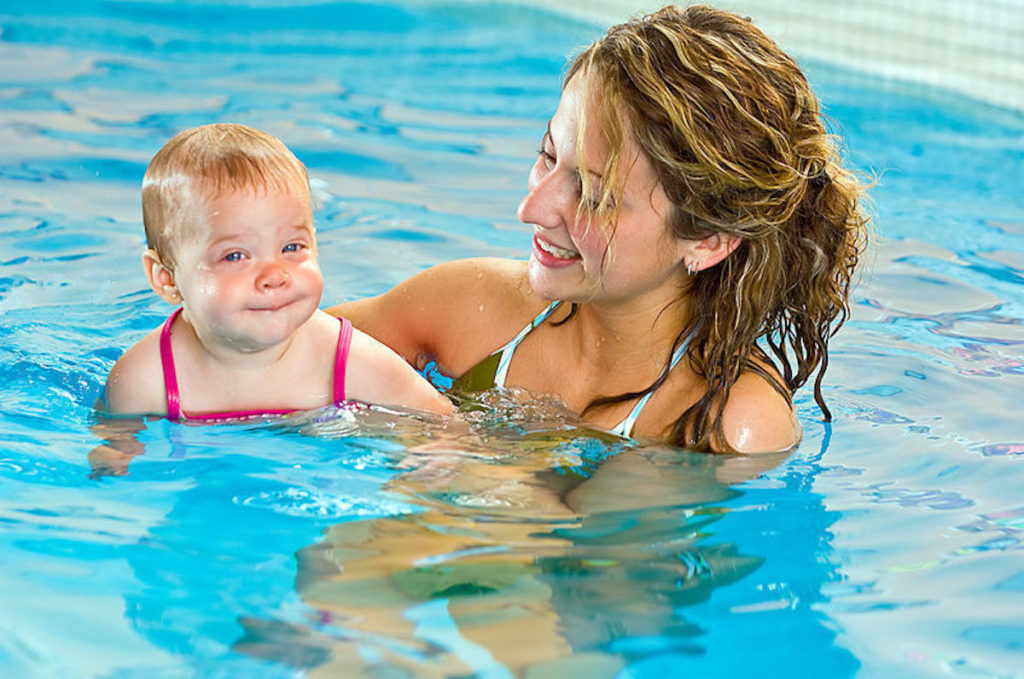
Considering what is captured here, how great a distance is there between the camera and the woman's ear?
3.38m

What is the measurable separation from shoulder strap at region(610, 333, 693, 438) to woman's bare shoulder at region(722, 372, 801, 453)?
19 cm

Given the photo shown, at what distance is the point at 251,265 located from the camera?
10.4 feet

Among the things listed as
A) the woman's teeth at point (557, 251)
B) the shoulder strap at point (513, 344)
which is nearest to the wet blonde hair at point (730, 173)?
the woman's teeth at point (557, 251)

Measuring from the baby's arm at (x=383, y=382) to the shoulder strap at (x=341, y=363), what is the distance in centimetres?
1

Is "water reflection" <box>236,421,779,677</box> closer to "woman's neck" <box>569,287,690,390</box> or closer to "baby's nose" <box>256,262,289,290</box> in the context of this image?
"woman's neck" <box>569,287,690,390</box>

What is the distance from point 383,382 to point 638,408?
26.8 inches

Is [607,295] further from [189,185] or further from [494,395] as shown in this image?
[189,185]

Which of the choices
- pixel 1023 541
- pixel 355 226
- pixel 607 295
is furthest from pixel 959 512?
pixel 355 226

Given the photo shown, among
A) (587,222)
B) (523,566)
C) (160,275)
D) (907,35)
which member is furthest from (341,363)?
(907,35)

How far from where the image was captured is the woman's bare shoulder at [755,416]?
3420mm

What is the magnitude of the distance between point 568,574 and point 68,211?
12.4 feet

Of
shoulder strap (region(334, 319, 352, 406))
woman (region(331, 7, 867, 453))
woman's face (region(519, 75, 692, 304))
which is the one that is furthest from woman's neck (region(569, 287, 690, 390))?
shoulder strap (region(334, 319, 352, 406))

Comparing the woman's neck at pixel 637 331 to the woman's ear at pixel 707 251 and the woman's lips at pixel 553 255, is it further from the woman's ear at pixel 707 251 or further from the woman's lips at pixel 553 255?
the woman's lips at pixel 553 255

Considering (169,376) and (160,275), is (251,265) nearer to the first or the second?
(160,275)
